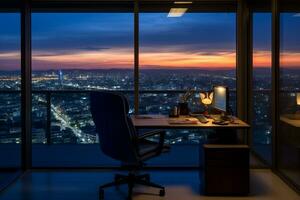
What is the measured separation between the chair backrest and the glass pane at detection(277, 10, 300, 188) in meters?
1.82

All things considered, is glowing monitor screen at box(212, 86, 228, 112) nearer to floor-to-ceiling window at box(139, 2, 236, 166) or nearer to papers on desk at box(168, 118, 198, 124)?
papers on desk at box(168, 118, 198, 124)

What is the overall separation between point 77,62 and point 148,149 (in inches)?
81.1

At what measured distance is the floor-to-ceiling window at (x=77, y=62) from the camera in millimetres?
6750

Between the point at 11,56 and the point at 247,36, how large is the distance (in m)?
3.19

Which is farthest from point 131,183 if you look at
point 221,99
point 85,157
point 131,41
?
point 131,41

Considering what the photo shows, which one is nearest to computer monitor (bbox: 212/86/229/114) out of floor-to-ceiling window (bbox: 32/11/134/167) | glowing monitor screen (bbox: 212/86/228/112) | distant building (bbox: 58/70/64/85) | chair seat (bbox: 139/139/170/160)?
A: glowing monitor screen (bbox: 212/86/228/112)

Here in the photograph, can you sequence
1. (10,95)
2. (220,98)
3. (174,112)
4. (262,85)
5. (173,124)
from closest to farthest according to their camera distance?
(173,124) → (10,95) → (220,98) → (174,112) → (262,85)

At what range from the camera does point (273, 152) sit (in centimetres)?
632

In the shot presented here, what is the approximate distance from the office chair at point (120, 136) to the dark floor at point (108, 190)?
17 cm

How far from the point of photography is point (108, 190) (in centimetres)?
562

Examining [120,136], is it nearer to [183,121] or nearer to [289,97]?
[183,121]

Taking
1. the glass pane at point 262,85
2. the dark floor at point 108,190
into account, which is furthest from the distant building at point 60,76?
Answer: the glass pane at point 262,85

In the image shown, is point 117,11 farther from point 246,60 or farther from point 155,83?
point 246,60

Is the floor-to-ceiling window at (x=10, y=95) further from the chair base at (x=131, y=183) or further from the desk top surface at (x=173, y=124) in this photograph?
the desk top surface at (x=173, y=124)
